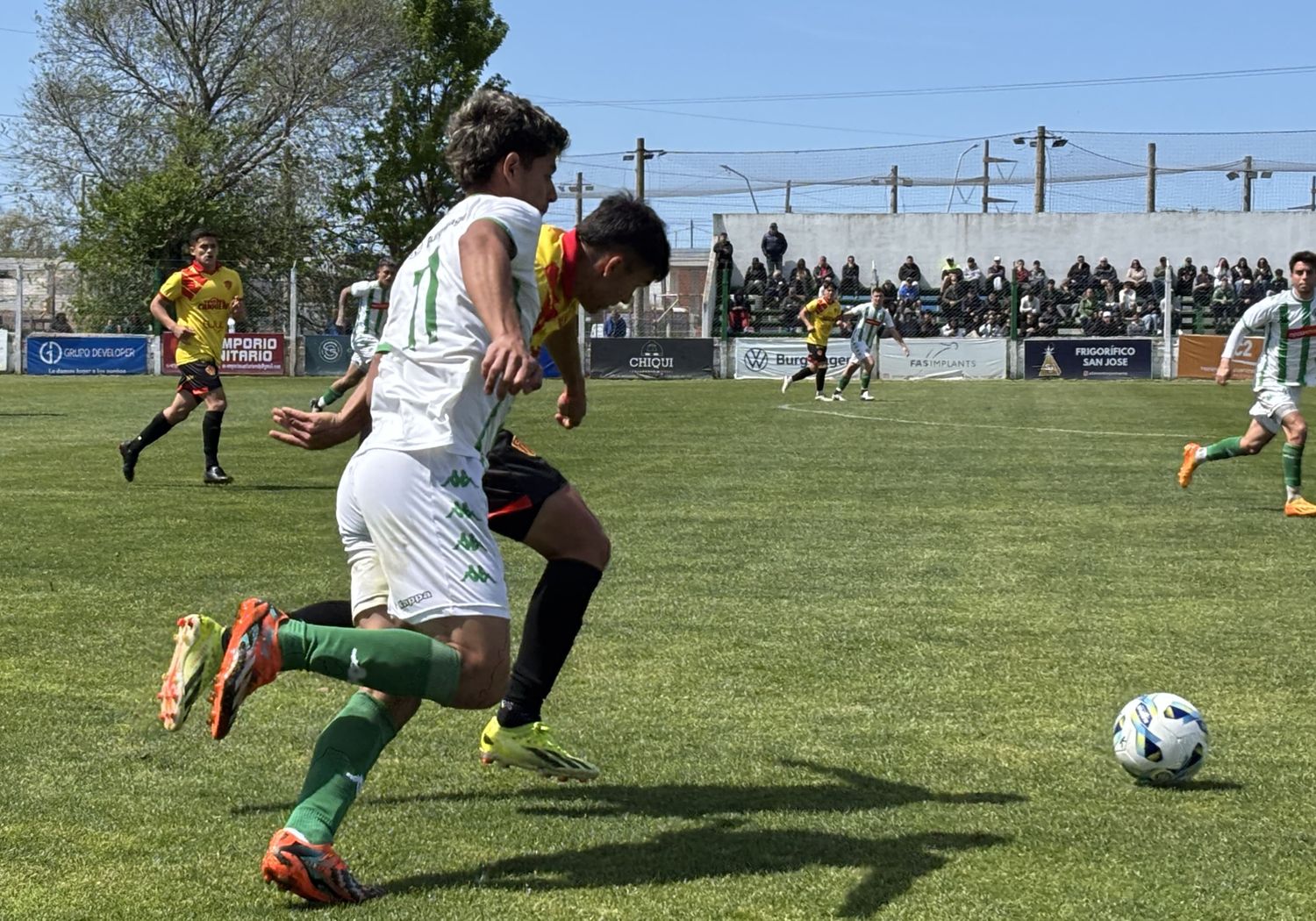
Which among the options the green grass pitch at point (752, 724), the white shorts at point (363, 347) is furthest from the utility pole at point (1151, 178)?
the green grass pitch at point (752, 724)

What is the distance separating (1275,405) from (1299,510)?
1.26m

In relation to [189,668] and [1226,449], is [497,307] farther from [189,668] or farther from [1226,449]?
[1226,449]

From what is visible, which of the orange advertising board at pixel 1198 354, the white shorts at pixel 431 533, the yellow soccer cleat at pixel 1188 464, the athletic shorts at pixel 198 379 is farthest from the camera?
the orange advertising board at pixel 1198 354

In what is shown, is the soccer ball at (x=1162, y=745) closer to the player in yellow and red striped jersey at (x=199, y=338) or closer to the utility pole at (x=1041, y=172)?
the player in yellow and red striped jersey at (x=199, y=338)

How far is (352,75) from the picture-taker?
155 ft

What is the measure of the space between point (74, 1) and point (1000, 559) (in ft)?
141

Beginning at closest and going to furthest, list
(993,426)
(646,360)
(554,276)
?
1. (554,276)
2. (993,426)
3. (646,360)

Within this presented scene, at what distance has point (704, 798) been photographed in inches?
176

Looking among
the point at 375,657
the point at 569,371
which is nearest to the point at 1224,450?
the point at 569,371

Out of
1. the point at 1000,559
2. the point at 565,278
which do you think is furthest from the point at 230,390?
the point at 565,278

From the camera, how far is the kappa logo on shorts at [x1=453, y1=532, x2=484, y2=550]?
3.59 m

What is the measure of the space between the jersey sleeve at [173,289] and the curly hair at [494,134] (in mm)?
9682

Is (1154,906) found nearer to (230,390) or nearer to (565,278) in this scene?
(565,278)

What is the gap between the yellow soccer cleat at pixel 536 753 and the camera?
4562 millimetres
